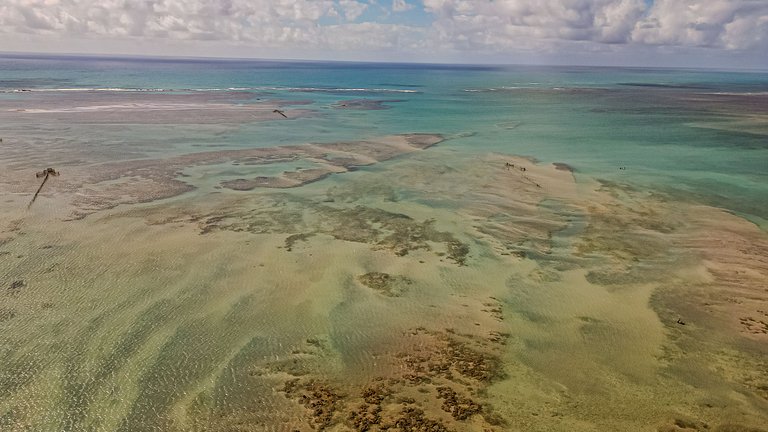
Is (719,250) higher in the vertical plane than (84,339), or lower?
higher

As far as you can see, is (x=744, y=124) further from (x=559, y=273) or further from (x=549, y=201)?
(x=559, y=273)

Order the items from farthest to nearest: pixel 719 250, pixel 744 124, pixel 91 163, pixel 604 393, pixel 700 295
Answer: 1. pixel 744 124
2. pixel 91 163
3. pixel 719 250
4. pixel 700 295
5. pixel 604 393

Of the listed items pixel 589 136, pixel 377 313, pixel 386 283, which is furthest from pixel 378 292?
pixel 589 136

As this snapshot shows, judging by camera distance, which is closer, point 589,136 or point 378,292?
point 378,292

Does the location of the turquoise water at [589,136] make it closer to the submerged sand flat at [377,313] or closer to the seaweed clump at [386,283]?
the submerged sand flat at [377,313]

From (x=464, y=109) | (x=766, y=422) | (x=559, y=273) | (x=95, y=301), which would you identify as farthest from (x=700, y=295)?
(x=464, y=109)

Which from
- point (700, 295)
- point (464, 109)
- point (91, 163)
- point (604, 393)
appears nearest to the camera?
point (604, 393)

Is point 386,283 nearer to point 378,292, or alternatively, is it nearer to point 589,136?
point 378,292
